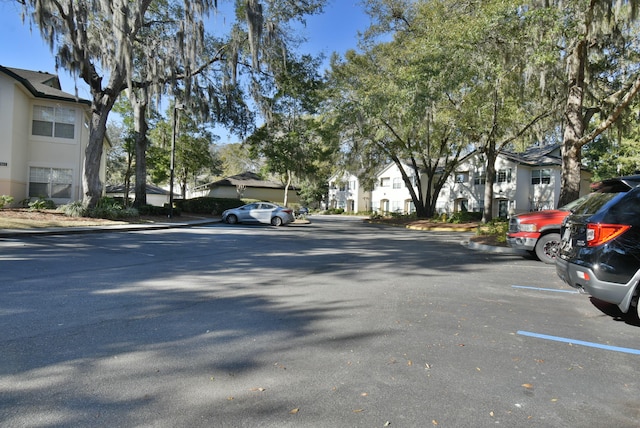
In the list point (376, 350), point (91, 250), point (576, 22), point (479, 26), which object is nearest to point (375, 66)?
point (479, 26)

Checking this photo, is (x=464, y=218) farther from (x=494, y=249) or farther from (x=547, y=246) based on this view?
(x=547, y=246)

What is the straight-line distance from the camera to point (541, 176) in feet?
127

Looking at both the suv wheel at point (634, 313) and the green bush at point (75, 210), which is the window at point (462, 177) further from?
the suv wheel at point (634, 313)

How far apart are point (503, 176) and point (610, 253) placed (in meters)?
39.4

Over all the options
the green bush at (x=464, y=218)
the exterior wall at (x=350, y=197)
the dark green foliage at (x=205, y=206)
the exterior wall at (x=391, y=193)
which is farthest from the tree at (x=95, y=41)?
the exterior wall at (x=350, y=197)

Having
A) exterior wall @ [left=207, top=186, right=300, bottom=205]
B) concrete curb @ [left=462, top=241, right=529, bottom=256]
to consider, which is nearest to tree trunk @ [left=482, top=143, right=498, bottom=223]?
concrete curb @ [left=462, top=241, right=529, bottom=256]

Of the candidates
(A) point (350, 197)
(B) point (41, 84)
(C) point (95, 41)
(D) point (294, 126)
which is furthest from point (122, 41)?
(A) point (350, 197)

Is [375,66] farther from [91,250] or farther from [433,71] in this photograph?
[91,250]

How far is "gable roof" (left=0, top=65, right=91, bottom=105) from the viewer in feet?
64.2

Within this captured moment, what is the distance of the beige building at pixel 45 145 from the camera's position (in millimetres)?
20478

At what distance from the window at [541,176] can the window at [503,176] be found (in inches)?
82.4

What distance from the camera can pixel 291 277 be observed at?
7.67 m

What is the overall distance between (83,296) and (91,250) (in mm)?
5375

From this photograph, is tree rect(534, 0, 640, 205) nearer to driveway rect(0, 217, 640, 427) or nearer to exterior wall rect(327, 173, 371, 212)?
driveway rect(0, 217, 640, 427)
